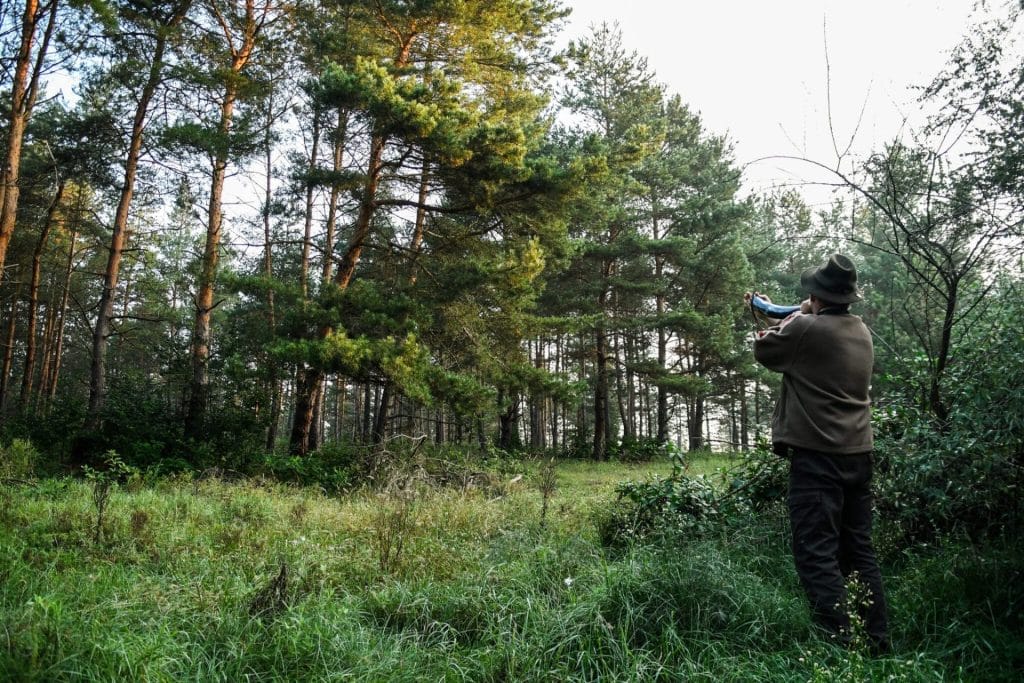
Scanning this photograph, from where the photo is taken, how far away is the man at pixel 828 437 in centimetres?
287

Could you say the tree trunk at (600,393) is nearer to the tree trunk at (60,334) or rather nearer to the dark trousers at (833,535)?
the dark trousers at (833,535)

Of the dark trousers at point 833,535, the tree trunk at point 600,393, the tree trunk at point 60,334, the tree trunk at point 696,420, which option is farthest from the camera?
the tree trunk at point 696,420

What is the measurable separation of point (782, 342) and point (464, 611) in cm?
224

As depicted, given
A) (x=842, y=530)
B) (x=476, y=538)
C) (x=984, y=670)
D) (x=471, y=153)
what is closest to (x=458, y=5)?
(x=471, y=153)

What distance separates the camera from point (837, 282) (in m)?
3.22

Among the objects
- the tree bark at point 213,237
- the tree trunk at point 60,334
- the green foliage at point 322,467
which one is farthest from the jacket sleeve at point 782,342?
the tree trunk at point 60,334

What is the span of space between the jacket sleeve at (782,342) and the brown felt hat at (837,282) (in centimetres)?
16

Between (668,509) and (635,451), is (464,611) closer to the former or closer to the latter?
(668,509)

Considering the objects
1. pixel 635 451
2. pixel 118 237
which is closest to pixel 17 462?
pixel 118 237

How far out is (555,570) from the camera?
3.90 metres

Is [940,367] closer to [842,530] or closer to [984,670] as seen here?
[842,530]

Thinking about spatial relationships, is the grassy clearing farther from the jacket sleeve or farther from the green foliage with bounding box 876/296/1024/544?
the jacket sleeve

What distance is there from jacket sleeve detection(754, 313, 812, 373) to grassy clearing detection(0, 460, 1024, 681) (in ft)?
3.80

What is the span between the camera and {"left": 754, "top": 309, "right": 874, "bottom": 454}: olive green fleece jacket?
119 inches
